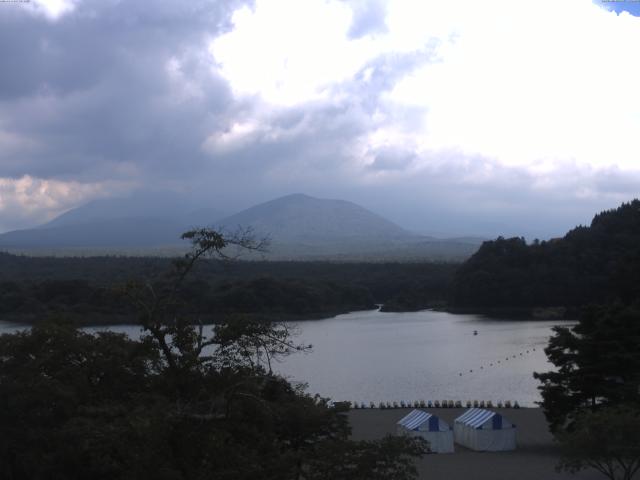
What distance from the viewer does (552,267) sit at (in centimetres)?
4541

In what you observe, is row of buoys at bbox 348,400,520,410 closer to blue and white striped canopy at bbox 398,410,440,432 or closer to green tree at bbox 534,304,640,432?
blue and white striped canopy at bbox 398,410,440,432

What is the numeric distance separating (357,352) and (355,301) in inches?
864

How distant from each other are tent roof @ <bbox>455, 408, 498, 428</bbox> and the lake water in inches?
150

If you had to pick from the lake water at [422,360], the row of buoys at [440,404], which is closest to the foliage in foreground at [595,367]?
the row of buoys at [440,404]

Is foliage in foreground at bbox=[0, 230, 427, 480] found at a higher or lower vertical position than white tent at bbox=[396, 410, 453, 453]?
higher

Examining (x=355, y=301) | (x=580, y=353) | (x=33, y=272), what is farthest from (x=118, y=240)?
(x=580, y=353)

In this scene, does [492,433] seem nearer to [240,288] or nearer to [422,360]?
[422,360]

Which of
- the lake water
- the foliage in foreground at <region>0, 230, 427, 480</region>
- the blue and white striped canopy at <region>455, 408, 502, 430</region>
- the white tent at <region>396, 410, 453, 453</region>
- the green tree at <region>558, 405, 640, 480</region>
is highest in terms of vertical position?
the foliage in foreground at <region>0, 230, 427, 480</region>

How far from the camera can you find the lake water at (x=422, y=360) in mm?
20469

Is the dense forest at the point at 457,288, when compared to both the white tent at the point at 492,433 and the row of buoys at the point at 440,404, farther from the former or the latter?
the white tent at the point at 492,433

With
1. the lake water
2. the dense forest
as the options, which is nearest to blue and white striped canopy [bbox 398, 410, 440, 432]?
the lake water

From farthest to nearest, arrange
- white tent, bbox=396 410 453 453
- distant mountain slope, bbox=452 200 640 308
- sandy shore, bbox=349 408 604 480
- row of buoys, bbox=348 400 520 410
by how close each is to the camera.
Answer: distant mountain slope, bbox=452 200 640 308
row of buoys, bbox=348 400 520 410
white tent, bbox=396 410 453 453
sandy shore, bbox=349 408 604 480

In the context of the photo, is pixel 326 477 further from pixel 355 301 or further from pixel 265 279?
pixel 355 301

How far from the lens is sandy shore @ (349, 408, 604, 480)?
435 inches
